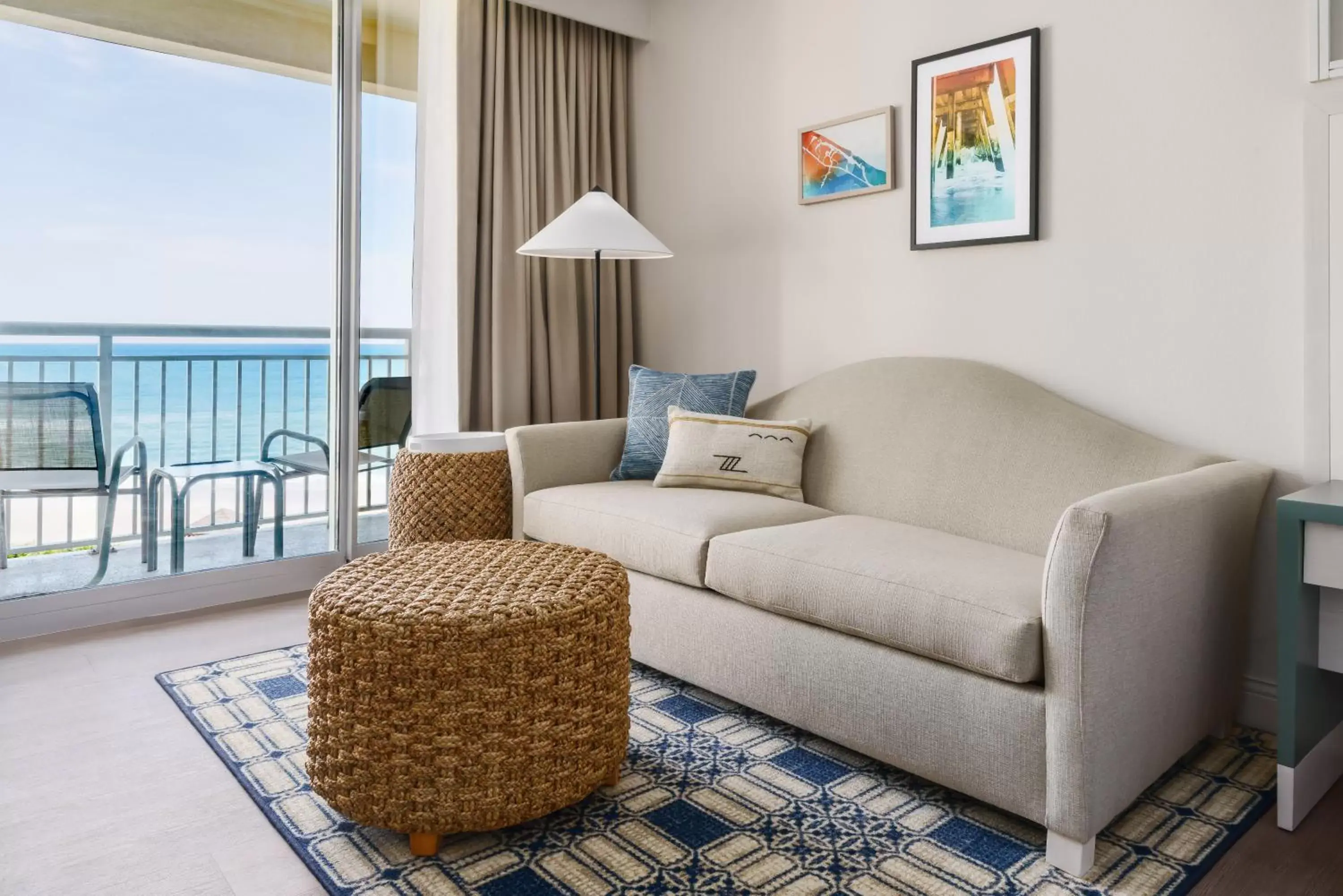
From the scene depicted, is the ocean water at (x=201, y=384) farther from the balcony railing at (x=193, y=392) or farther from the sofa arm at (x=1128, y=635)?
the sofa arm at (x=1128, y=635)

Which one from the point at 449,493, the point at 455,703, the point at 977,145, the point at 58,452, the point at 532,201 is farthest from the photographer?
the point at 532,201

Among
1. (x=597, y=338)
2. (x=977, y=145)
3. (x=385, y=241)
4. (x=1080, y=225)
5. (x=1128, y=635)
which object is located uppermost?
(x=977, y=145)

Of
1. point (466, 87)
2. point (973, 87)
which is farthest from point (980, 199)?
point (466, 87)

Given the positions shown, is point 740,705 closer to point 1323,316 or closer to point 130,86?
point 1323,316

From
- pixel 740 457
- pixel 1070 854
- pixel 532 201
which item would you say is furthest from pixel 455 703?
pixel 532 201

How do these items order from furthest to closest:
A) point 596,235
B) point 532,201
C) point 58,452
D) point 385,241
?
point 532,201
point 385,241
point 596,235
point 58,452

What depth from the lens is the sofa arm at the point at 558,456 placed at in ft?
9.52

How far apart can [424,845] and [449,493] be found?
1520 millimetres

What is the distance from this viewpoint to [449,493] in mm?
2941

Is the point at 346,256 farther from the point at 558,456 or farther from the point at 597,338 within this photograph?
the point at 558,456

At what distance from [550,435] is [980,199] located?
5.06ft

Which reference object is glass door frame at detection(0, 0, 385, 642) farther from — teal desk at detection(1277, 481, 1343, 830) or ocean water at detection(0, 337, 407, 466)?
teal desk at detection(1277, 481, 1343, 830)

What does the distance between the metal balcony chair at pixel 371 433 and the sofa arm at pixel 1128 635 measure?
2567 millimetres

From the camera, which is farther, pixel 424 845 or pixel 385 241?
pixel 385 241
